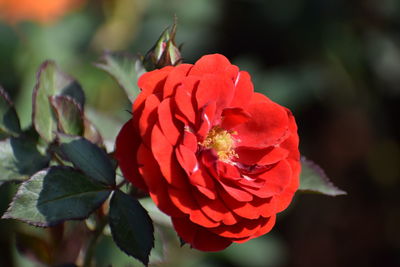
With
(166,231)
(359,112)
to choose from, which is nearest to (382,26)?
(359,112)

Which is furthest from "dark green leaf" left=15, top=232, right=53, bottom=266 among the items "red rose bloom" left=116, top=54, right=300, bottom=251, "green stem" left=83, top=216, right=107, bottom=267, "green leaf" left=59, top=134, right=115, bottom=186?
"red rose bloom" left=116, top=54, right=300, bottom=251

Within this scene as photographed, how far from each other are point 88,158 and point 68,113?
9cm

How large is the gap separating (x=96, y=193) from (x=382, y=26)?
64.4 inches

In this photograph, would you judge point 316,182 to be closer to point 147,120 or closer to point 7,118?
point 147,120

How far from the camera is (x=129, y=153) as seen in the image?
2.30 feet

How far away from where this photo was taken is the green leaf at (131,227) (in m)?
0.72

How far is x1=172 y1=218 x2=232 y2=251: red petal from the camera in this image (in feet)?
2.26

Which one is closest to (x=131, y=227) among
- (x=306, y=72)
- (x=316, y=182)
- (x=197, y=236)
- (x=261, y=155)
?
(x=197, y=236)

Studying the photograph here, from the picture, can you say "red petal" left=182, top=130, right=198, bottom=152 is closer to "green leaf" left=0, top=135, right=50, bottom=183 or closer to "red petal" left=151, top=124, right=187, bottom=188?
"red petal" left=151, top=124, right=187, bottom=188

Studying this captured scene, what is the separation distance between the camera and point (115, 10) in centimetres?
188

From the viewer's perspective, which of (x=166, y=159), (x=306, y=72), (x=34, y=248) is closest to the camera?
(x=166, y=159)

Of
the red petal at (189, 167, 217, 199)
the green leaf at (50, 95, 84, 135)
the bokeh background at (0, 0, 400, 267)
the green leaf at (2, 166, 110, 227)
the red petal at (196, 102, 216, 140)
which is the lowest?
the bokeh background at (0, 0, 400, 267)

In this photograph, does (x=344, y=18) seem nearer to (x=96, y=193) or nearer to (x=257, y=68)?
(x=257, y=68)

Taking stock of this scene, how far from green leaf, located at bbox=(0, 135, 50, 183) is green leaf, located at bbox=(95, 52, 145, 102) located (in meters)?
0.16
